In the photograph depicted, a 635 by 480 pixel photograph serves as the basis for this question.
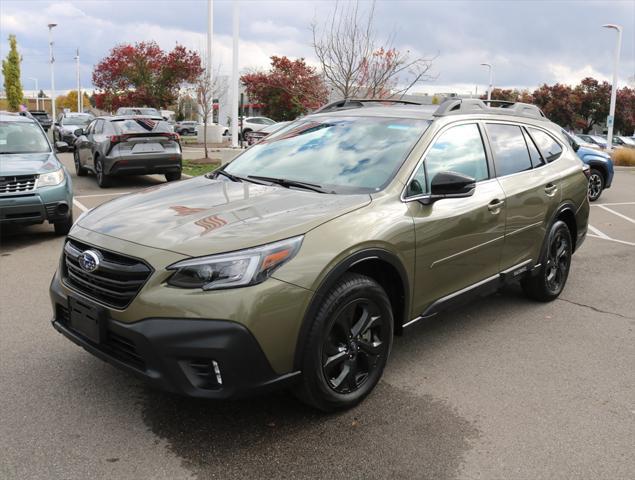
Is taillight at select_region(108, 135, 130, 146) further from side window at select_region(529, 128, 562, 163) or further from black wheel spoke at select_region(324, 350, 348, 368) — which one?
black wheel spoke at select_region(324, 350, 348, 368)

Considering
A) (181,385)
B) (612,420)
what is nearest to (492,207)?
(612,420)

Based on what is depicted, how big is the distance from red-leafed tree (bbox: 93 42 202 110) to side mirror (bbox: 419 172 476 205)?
33.3 metres

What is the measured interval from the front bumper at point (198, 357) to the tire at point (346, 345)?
0.21 metres

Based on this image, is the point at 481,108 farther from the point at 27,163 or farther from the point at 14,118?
the point at 14,118

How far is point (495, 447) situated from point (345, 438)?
2.56 ft

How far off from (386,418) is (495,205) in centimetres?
185

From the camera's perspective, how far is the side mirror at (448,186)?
360 cm

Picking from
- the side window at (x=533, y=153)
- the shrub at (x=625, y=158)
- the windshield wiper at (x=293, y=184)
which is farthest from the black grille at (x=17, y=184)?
the shrub at (x=625, y=158)

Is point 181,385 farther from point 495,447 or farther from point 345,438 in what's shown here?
point 495,447

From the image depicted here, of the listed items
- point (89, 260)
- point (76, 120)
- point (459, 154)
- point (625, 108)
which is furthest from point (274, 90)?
point (89, 260)

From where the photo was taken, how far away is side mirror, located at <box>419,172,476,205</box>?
3.60m

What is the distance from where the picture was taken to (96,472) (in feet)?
9.18

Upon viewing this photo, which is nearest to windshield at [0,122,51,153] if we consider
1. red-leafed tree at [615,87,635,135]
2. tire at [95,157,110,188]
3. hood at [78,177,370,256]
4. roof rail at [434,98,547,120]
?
tire at [95,157,110,188]

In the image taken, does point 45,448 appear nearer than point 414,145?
Yes
